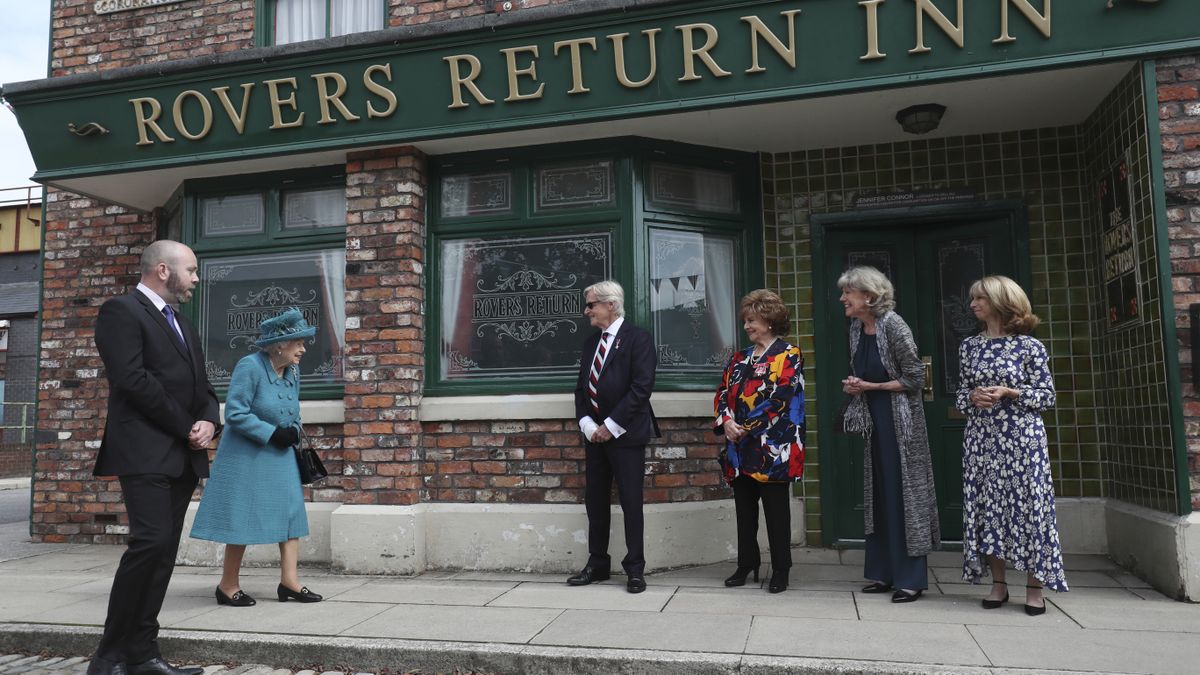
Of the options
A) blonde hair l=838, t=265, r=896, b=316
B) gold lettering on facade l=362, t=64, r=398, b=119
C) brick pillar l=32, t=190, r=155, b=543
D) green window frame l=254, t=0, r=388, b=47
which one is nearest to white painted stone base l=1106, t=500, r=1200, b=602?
blonde hair l=838, t=265, r=896, b=316

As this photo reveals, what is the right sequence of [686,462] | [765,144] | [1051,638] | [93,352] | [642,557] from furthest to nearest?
[93,352], [765,144], [686,462], [642,557], [1051,638]

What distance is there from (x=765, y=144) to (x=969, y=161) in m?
1.49

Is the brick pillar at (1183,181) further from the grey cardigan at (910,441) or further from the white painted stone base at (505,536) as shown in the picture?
the white painted stone base at (505,536)

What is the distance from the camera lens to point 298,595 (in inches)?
209

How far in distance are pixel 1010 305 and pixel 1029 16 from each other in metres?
1.87

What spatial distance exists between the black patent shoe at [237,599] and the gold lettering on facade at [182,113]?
11.6 ft

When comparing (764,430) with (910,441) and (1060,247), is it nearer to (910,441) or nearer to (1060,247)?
(910,441)

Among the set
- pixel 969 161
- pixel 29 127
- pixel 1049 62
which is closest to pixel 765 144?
pixel 969 161

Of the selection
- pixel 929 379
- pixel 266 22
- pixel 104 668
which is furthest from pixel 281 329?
pixel 929 379

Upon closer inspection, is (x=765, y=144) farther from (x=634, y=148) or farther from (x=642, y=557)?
(x=642, y=557)

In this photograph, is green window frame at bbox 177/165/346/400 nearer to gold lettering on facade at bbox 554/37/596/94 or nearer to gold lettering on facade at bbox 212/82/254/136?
gold lettering on facade at bbox 212/82/254/136

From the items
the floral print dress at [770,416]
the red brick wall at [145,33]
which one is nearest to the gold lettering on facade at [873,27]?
the floral print dress at [770,416]

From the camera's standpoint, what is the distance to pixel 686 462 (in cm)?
627

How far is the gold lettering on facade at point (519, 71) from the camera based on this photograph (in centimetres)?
617
